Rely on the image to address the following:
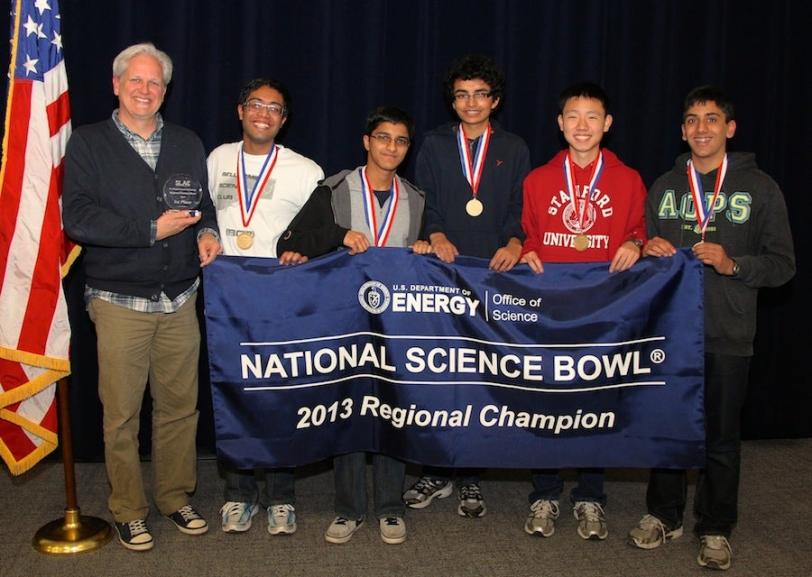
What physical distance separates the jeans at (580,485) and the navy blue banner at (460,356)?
369mm

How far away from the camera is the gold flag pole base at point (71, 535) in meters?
3.32

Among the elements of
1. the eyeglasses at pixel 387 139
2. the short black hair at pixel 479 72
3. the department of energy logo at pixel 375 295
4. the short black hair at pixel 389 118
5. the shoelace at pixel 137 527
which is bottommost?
the shoelace at pixel 137 527

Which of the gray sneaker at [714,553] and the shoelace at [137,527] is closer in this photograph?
the gray sneaker at [714,553]

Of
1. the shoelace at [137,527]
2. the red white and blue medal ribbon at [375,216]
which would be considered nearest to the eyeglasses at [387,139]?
the red white and blue medal ribbon at [375,216]

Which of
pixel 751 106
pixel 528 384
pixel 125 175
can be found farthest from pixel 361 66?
pixel 751 106

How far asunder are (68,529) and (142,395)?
650 millimetres

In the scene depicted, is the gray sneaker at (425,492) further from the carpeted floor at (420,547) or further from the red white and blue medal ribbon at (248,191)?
the red white and blue medal ribbon at (248,191)

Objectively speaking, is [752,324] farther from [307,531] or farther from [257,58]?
[257,58]

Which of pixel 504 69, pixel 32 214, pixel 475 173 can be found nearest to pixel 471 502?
pixel 475 173

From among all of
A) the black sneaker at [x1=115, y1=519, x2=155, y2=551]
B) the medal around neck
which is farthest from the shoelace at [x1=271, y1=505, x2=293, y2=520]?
the medal around neck

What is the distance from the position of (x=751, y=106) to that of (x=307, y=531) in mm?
3838

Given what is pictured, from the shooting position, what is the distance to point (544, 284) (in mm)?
3299

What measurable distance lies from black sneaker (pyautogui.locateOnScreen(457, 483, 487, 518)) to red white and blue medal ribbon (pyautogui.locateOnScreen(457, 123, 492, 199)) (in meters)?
1.44

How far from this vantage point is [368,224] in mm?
3426
